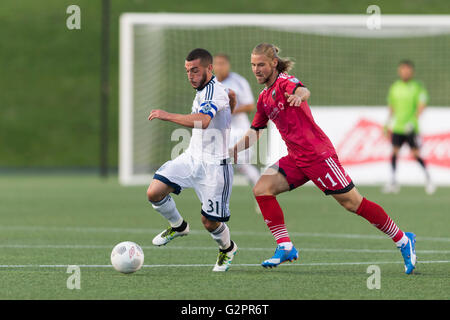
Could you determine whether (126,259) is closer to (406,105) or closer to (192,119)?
(192,119)

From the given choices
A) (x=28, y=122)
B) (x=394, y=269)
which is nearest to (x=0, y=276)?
(x=394, y=269)

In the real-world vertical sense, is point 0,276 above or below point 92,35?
below

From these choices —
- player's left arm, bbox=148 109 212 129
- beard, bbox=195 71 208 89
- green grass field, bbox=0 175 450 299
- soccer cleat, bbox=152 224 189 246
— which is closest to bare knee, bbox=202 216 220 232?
green grass field, bbox=0 175 450 299

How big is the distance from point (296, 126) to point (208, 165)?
848 millimetres

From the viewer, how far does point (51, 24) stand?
2981 cm

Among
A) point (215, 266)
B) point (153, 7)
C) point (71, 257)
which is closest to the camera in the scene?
point (215, 266)

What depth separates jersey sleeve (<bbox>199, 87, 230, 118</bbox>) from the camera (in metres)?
6.92

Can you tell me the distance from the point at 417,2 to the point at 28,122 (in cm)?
1522

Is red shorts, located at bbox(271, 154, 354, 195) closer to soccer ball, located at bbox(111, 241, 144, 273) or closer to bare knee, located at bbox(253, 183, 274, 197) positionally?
bare knee, located at bbox(253, 183, 274, 197)

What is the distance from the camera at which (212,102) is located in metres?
6.95

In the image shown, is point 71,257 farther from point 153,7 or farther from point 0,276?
point 153,7

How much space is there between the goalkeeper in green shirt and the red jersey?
34.1 feet

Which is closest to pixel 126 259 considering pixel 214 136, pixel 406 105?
pixel 214 136

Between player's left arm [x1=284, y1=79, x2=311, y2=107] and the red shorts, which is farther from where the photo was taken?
the red shorts
